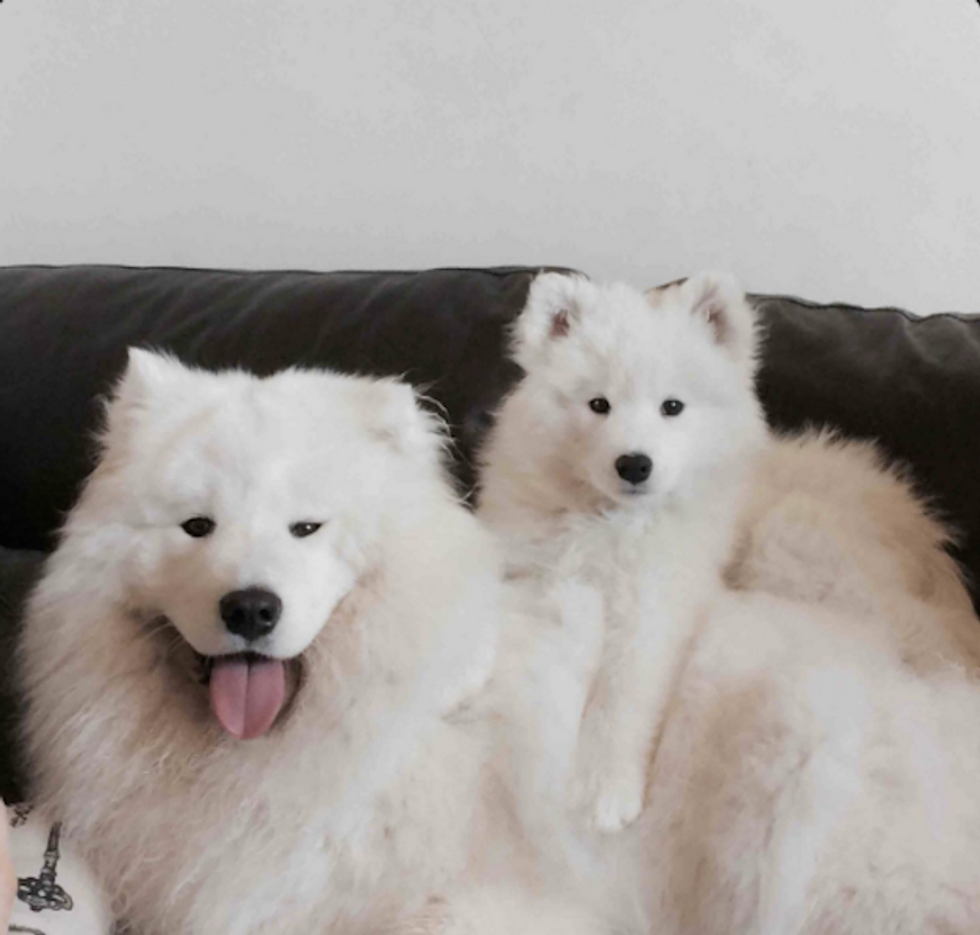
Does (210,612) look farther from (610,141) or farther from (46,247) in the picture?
(46,247)

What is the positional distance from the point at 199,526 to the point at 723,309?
1.00m

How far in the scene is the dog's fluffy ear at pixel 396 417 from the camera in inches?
58.5

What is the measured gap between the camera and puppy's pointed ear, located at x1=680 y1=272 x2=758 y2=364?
179cm

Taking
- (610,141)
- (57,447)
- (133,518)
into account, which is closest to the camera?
(133,518)

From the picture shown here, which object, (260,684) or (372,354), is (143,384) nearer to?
(260,684)

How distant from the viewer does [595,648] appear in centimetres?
156

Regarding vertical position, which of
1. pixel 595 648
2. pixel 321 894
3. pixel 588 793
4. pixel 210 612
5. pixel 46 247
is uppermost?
pixel 46 247

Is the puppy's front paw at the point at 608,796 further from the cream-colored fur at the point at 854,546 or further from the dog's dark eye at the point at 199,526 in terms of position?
the dog's dark eye at the point at 199,526

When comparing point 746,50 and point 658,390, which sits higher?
point 746,50

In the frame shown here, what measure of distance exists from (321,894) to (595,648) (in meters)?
0.53

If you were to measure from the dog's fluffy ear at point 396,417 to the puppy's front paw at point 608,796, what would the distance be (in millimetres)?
536

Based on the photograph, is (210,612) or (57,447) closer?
(210,612)

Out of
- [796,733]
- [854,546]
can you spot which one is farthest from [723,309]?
[796,733]

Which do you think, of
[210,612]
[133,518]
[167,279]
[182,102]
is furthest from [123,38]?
[210,612]
